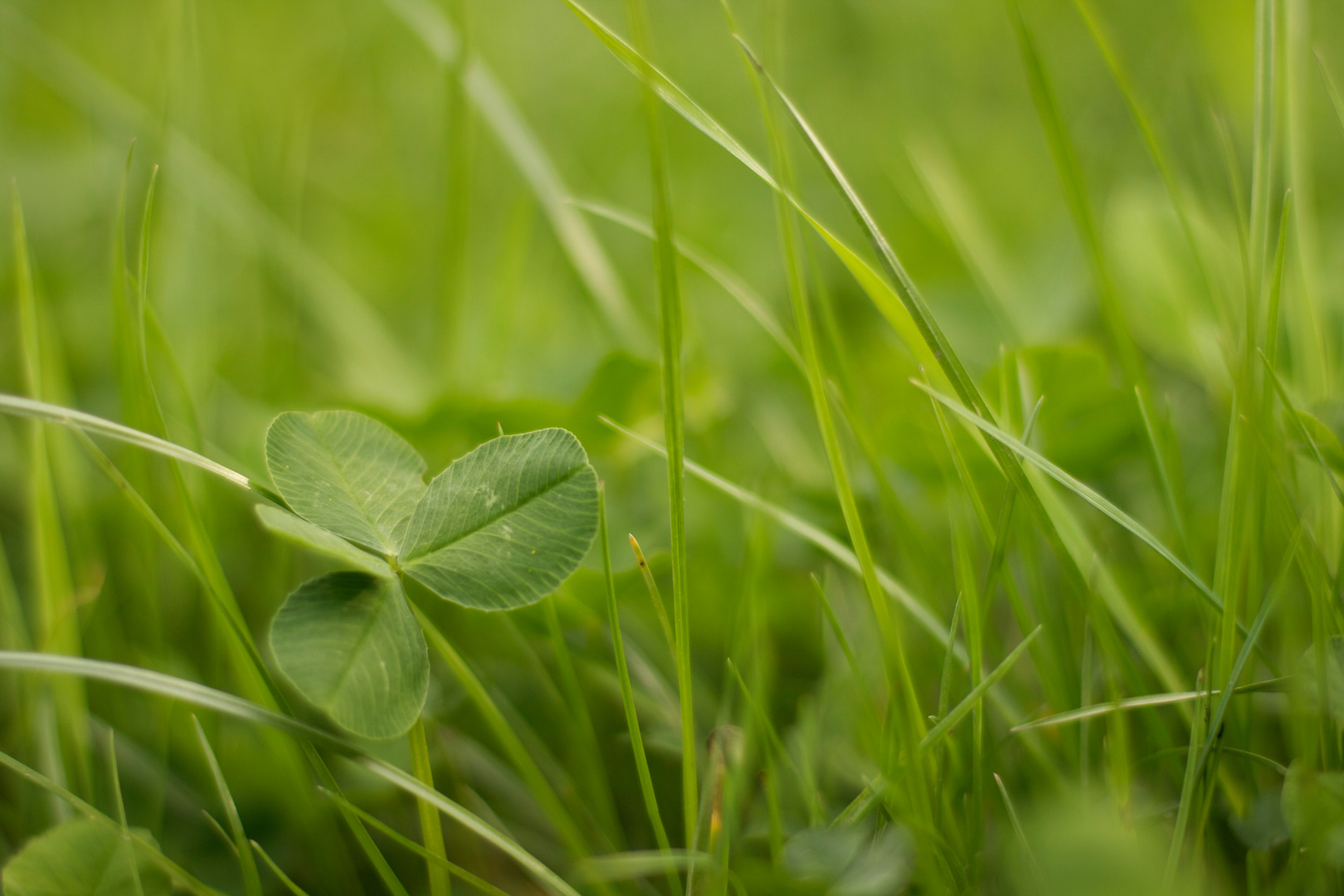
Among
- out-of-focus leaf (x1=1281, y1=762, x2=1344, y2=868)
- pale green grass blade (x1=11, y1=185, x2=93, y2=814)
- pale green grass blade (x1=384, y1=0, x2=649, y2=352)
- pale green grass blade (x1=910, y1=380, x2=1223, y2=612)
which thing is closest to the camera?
out-of-focus leaf (x1=1281, y1=762, x2=1344, y2=868)

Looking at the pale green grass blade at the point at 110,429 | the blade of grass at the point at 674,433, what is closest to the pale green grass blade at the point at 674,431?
the blade of grass at the point at 674,433

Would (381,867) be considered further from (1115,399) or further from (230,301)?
(230,301)

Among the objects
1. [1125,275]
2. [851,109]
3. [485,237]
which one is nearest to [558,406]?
[1125,275]

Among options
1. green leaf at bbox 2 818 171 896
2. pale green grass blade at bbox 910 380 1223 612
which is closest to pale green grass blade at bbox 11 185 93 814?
green leaf at bbox 2 818 171 896

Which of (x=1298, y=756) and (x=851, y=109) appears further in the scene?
(x=851, y=109)

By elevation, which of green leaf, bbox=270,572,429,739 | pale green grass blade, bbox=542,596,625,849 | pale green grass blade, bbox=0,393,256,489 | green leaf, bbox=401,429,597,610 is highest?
pale green grass blade, bbox=0,393,256,489

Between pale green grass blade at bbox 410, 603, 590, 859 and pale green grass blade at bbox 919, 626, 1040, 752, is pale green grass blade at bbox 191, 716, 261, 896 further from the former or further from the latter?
pale green grass blade at bbox 919, 626, 1040, 752

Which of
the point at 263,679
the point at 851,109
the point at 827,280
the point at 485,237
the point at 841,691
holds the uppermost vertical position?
the point at 851,109
